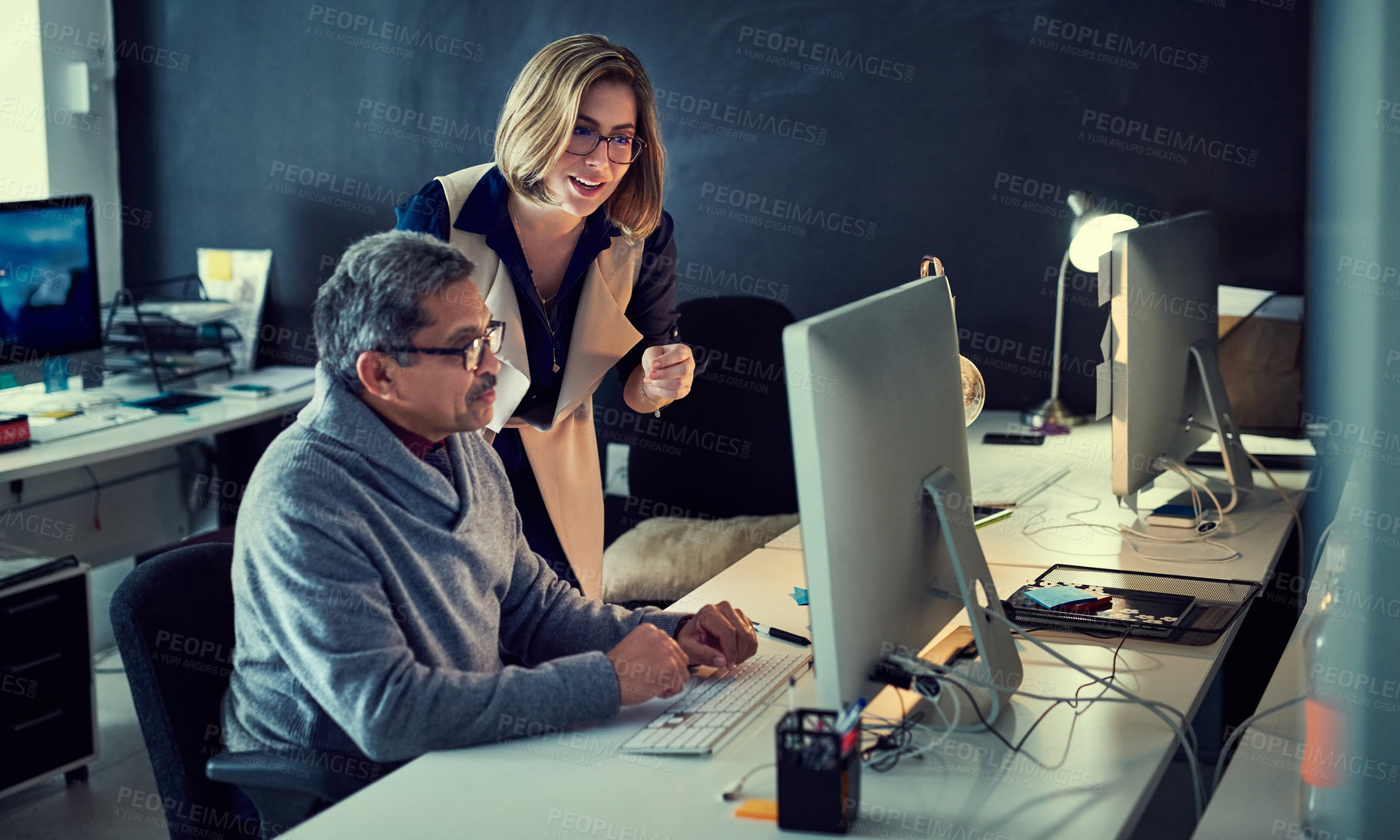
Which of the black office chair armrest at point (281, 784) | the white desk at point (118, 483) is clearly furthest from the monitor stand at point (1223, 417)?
the white desk at point (118, 483)

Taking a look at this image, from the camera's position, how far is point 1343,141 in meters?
2.30

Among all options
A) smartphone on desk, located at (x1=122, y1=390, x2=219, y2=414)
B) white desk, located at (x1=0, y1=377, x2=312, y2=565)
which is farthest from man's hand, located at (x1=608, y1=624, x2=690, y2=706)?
smartphone on desk, located at (x1=122, y1=390, x2=219, y2=414)

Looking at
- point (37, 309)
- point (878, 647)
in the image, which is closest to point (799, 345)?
point (878, 647)

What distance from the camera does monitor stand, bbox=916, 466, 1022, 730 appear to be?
4.56 ft

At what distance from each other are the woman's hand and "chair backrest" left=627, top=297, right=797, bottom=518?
3.24 ft

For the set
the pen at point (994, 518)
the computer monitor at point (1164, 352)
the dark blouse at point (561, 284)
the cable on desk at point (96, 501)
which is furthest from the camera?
the cable on desk at point (96, 501)

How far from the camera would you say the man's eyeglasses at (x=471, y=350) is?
1479 mm

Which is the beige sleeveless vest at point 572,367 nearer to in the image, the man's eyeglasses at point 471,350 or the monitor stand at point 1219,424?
the man's eyeglasses at point 471,350

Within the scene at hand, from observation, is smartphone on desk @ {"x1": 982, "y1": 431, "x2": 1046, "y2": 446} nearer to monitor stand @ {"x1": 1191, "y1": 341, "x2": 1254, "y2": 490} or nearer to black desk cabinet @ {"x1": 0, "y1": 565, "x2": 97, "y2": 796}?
monitor stand @ {"x1": 1191, "y1": 341, "x2": 1254, "y2": 490}

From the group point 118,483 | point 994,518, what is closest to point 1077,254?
point 994,518

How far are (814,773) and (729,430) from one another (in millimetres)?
1911

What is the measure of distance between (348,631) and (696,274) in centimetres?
226

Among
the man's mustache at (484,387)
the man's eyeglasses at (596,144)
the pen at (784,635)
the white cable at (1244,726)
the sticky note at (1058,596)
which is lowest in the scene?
the white cable at (1244,726)

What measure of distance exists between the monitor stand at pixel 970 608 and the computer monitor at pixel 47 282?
8.22ft
